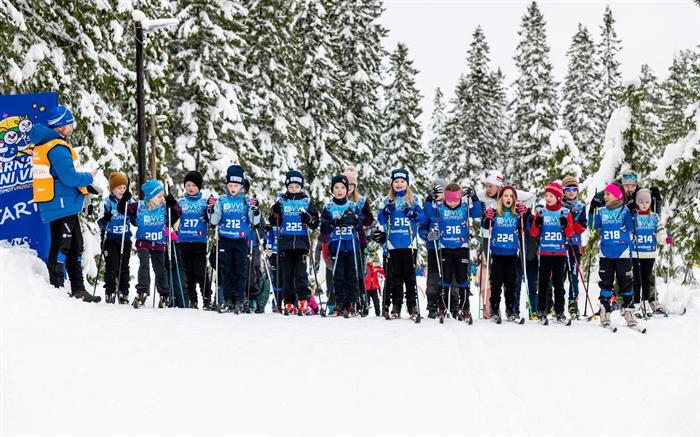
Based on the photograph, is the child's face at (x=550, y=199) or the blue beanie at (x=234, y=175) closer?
the blue beanie at (x=234, y=175)

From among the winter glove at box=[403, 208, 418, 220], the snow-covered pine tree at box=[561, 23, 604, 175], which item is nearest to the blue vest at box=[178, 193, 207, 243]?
the winter glove at box=[403, 208, 418, 220]

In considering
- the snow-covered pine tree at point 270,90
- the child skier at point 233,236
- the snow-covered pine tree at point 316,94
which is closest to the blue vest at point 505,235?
the child skier at point 233,236

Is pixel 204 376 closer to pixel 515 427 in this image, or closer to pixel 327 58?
pixel 515 427

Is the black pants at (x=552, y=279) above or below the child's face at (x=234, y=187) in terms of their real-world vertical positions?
below

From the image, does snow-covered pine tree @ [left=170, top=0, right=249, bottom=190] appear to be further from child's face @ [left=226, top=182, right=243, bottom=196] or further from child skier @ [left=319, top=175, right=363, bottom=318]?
child skier @ [left=319, top=175, right=363, bottom=318]

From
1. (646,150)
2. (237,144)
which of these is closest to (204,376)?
(646,150)

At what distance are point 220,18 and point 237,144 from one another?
4266 millimetres

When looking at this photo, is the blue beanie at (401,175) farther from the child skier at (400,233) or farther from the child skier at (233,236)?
the child skier at (233,236)

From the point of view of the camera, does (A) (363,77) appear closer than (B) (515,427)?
No

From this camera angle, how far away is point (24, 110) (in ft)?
30.8

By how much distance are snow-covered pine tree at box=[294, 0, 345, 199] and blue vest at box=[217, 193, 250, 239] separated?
17.1m

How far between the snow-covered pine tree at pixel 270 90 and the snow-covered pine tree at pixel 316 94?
0.78 meters

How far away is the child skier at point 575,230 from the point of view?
10.7m

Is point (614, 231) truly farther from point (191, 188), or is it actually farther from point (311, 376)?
point (191, 188)
